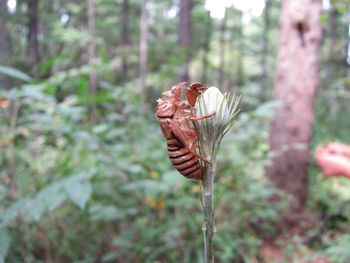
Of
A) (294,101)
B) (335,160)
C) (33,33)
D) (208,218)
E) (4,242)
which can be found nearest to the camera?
(208,218)

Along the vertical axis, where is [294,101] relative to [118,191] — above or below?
above

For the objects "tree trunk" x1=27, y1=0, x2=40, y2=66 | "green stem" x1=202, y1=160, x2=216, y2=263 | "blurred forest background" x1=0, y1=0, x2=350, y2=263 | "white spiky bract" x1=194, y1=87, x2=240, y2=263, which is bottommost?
"blurred forest background" x1=0, y1=0, x2=350, y2=263

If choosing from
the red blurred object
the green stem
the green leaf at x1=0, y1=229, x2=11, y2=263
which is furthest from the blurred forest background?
the green stem

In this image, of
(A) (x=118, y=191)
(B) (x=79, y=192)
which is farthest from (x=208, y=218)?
(A) (x=118, y=191)

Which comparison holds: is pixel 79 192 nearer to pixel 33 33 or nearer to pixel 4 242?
pixel 4 242

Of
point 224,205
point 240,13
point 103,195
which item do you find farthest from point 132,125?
point 240,13

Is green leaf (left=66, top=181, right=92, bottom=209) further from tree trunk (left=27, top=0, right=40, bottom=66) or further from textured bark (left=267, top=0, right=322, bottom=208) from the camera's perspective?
tree trunk (left=27, top=0, right=40, bottom=66)

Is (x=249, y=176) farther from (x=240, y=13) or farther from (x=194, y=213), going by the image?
(x=240, y=13)
